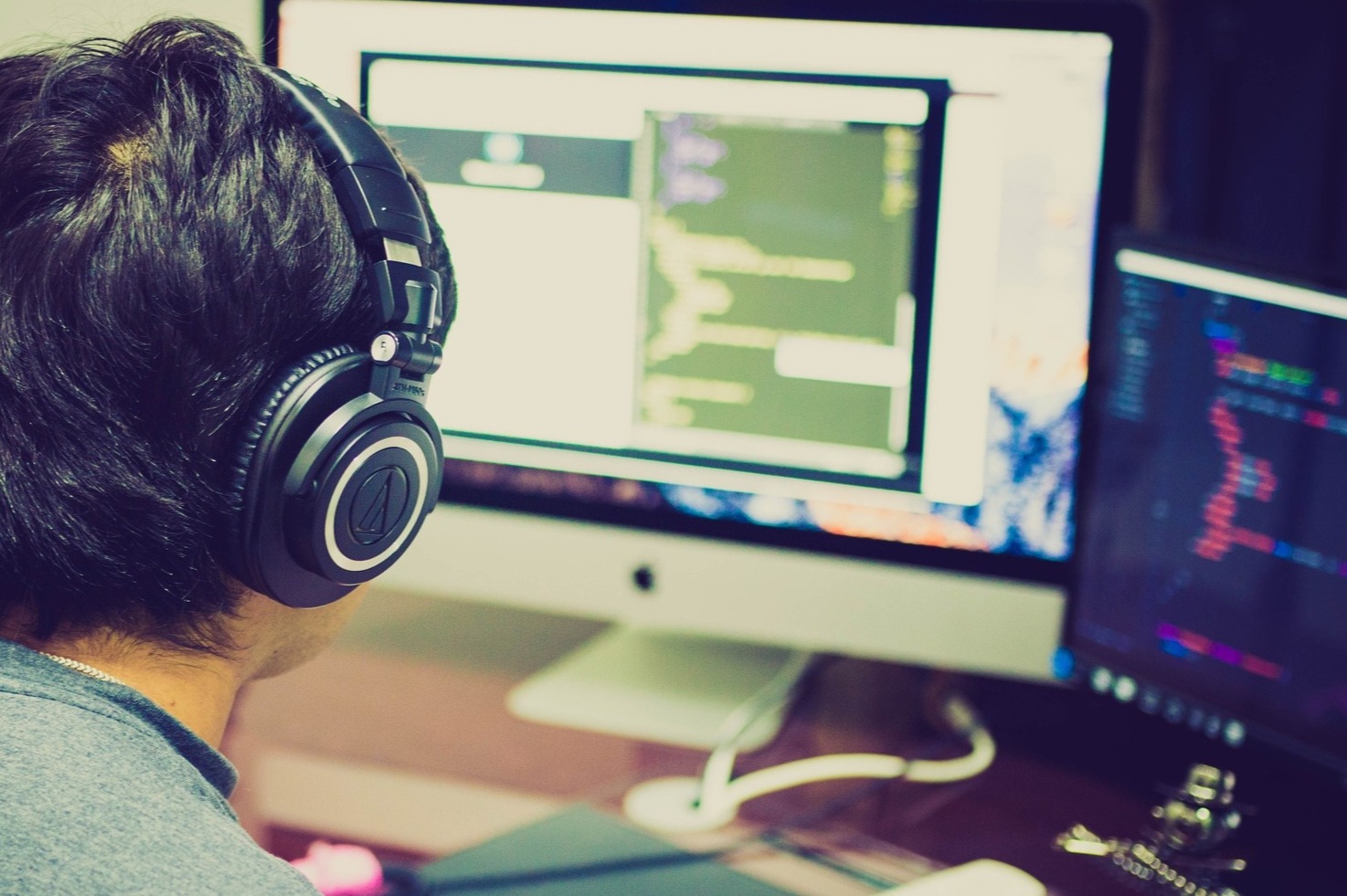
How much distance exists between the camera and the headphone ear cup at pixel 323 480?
541 millimetres

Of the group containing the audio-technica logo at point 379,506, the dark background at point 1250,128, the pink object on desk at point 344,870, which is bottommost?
the pink object on desk at point 344,870

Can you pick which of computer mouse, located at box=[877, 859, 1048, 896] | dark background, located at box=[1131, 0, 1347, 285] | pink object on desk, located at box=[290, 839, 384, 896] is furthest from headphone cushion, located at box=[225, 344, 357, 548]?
dark background, located at box=[1131, 0, 1347, 285]

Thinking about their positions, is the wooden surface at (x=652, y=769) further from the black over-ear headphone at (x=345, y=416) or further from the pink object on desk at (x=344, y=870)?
the black over-ear headphone at (x=345, y=416)

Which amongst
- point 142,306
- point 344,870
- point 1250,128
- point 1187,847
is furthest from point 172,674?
point 1250,128

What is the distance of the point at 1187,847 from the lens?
869mm

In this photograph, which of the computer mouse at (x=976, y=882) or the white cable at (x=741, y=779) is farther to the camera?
the white cable at (x=741, y=779)

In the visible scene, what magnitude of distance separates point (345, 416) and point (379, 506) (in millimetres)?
55

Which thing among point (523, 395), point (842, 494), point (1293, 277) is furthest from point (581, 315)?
point (1293, 277)

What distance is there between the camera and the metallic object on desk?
2.81ft

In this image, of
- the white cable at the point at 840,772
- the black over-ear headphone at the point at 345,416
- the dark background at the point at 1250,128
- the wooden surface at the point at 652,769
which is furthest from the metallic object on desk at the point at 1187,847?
the black over-ear headphone at the point at 345,416

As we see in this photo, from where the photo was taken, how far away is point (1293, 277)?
82cm

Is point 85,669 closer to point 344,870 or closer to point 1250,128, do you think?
point 344,870

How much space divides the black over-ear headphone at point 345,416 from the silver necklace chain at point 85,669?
0.20 ft

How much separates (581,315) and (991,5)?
36 centimetres
